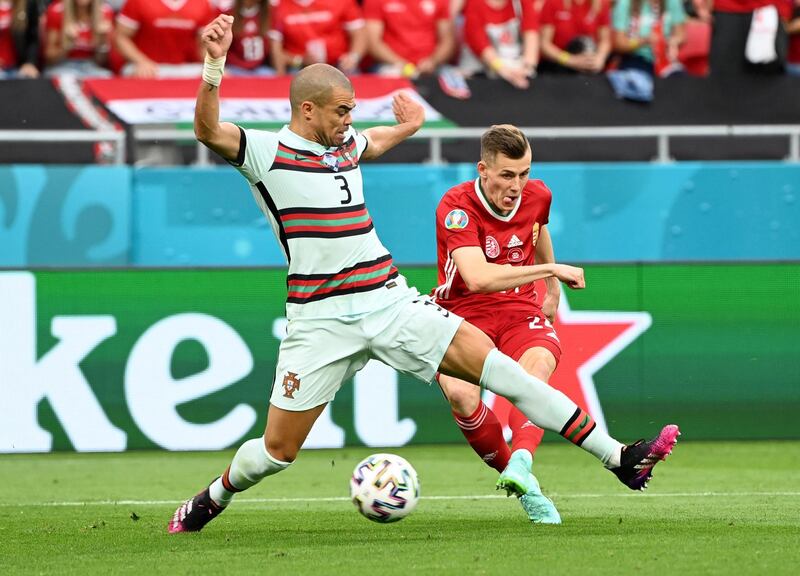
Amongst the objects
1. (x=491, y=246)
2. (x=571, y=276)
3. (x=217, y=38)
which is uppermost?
(x=217, y=38)

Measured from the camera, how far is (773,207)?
13.3 m

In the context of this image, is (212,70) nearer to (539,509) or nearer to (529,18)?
(539,509)

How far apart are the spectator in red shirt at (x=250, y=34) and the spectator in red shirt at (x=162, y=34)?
0.33m

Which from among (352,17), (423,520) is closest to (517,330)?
(423,520)

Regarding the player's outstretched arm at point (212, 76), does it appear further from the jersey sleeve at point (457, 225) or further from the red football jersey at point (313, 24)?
the red football jersey at point (313, 24)

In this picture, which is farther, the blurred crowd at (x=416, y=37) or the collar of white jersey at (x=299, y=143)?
the blurred crowd at (x=416, y=37)

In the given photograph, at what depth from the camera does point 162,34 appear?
1408 cm

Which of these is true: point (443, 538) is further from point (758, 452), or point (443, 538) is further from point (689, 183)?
point (689, 183)

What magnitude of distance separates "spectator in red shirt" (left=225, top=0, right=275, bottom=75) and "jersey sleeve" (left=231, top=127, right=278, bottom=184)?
24.7 ft

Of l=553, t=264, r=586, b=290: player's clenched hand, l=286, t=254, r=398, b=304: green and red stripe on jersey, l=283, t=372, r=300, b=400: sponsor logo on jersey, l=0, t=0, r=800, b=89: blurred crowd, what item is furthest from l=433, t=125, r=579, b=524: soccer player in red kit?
l=0, t=0, r=800, b=89: blurred crowd

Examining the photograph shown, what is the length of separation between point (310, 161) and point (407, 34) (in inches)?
316

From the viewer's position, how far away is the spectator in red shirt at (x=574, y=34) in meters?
14.6

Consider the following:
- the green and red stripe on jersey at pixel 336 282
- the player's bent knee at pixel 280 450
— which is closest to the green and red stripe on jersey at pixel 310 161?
the green and red stripe on jersey at pixel 336 282

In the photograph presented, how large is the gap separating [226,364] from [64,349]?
1292 millimetres
